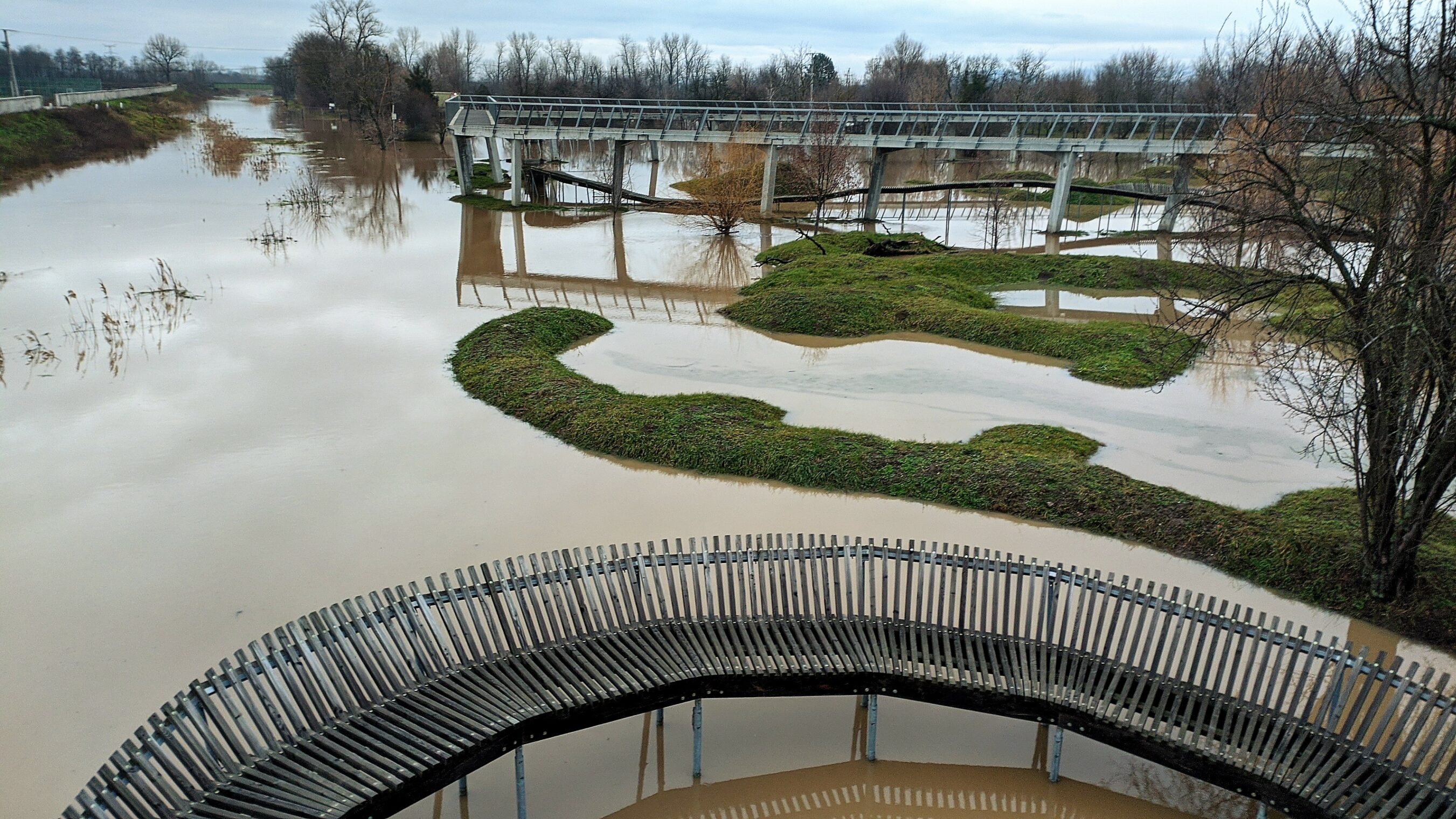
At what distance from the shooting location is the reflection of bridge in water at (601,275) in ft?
78.5

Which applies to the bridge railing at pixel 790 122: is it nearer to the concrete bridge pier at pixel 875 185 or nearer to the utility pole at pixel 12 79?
the concrete bridge pier at pixel 875 185

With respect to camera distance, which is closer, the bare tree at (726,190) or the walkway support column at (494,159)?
the bare tree at (726,190)

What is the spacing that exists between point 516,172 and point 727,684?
35.1 metres

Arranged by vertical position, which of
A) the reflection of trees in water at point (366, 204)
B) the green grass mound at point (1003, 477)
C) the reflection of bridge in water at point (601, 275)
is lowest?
the green grass mound at point (1003, 477)

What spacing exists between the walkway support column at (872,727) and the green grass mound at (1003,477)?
552 centimetres

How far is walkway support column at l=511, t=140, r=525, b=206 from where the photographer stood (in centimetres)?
3903

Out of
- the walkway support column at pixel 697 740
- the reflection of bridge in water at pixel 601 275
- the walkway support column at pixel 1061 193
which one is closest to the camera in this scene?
the walkway support column at pixel 697 740

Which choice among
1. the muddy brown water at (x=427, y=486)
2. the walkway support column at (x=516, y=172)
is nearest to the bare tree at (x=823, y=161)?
the muddy brown water at (x=427, y=486)

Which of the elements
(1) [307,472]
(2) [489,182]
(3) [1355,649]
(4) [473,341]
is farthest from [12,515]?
(2) [489,182]

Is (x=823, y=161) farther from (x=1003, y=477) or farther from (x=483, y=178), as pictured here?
(x=1003, y=477)

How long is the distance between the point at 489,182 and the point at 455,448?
35236 mm

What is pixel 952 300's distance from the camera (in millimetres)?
23875

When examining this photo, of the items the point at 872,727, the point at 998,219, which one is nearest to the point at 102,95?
the point at 998,219

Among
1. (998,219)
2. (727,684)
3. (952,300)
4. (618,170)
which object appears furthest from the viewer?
(618,170)
